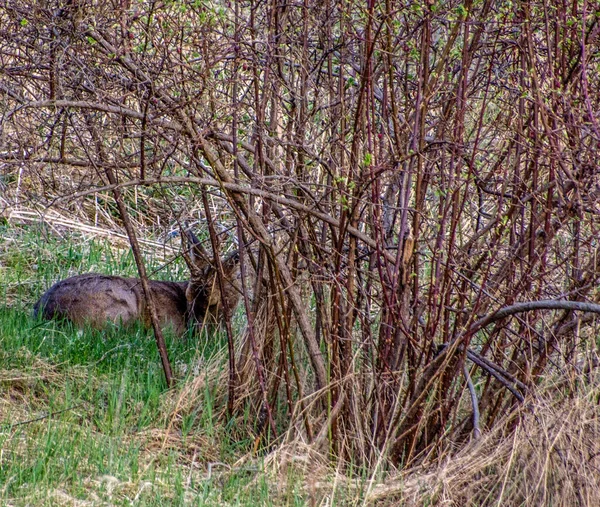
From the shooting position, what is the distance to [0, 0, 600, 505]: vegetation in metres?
4.13

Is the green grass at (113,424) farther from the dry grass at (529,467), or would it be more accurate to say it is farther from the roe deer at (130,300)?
the dry grass at (529,467)

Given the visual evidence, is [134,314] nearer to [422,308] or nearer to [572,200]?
[422,308]

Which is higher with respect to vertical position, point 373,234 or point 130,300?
point 373,234

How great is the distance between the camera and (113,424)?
485cm

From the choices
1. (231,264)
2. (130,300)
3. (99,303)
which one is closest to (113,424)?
(231,264)

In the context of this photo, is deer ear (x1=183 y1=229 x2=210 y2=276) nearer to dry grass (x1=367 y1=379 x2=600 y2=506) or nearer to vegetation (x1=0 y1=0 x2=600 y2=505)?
vegetation (x1=0 y1=0 x2=600 y2=505)

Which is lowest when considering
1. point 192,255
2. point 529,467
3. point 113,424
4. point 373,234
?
point 113,424

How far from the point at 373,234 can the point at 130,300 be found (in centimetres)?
279

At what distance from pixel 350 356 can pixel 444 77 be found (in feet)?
4.90

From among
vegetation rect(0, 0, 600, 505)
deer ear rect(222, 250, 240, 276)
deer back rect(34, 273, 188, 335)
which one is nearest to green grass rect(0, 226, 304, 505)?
vegetation rect(0, 0, 600, 505)

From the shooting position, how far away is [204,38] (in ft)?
A: 13.3

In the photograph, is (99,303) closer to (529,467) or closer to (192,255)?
(192,255)

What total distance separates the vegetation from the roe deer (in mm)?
1339

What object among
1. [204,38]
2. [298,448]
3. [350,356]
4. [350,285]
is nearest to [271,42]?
[204,38]
